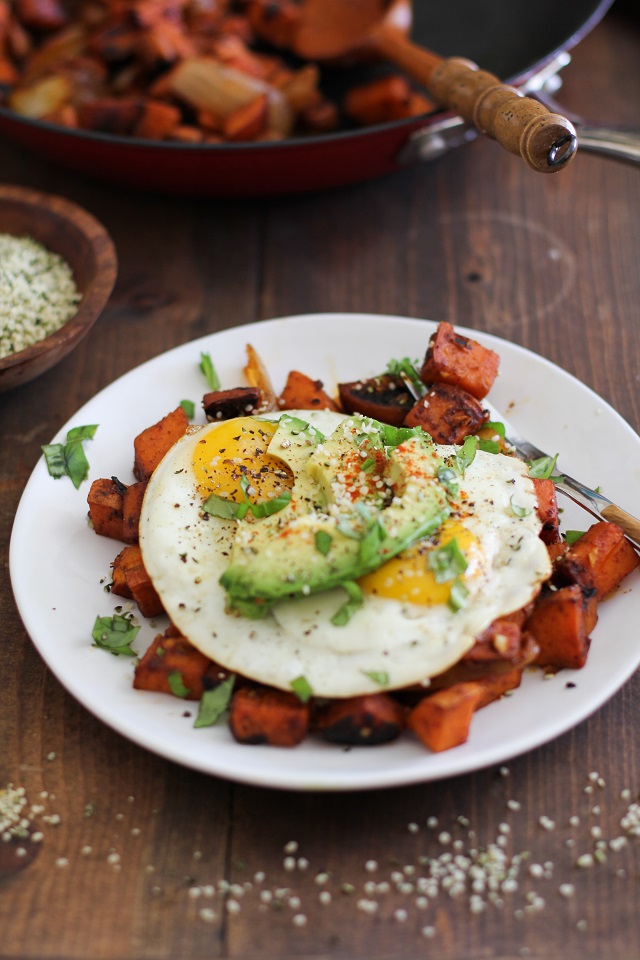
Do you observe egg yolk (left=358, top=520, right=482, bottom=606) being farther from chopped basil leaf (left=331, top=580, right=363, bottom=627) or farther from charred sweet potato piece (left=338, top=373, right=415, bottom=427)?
charred sweet potato piece (left=338, top=373, right=415, bottom=427)

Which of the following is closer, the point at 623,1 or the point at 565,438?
the point at 565,438

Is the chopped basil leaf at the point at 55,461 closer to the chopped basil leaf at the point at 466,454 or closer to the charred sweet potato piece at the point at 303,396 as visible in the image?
the charred sweet potato piece at the point at 303,396

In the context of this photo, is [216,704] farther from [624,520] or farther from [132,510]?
[624,520]

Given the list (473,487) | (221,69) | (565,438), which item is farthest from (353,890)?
(221,69)

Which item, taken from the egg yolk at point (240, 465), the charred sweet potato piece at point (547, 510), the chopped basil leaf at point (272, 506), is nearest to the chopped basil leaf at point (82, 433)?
the egg yolk at point (240, 465)

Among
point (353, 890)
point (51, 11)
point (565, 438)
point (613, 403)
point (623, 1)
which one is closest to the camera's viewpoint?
point (353, 890)

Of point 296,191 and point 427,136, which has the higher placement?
point 427,136

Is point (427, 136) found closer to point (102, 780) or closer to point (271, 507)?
point (271, 507)
